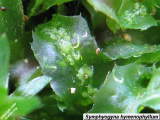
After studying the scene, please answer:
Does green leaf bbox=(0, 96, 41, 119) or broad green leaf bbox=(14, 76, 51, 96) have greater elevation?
green leaf bbox=(0, 96, 41, 119)

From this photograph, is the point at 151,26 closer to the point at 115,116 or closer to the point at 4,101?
the point at 115,116

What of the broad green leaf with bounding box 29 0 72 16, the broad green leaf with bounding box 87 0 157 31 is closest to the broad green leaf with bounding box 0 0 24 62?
the broad green leaf with bounding box 29 0 72 16

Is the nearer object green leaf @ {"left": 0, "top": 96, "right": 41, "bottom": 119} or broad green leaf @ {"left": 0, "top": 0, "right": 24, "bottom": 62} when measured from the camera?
green leaf @ {"left": 0, "top": 96, "right": 41, "bottom": 119}

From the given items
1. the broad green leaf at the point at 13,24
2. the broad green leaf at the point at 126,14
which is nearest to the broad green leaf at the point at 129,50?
the broad green leaf at the point at 126,14

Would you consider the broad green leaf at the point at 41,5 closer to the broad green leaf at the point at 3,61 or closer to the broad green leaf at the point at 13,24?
the broad green leaf at the point at 13,24

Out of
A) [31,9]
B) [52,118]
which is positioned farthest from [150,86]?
[31,9]

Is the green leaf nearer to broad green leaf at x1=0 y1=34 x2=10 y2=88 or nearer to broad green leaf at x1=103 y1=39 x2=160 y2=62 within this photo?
broad green leaf at x1=0 y1=34 x2=10 y2=88
